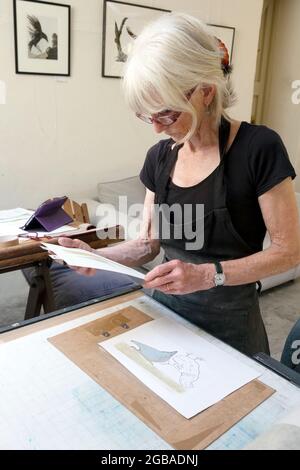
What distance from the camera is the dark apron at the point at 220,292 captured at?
113 centimetres

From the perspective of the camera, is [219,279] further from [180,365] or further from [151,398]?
[151,398]

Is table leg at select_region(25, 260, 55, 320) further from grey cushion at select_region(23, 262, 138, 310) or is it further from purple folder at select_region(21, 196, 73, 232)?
purple folder at select_region(21, 196, 73, 232)

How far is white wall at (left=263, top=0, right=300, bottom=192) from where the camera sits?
4.45m

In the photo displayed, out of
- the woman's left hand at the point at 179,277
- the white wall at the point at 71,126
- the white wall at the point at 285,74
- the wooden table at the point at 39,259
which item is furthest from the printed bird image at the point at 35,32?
the white wall at the point at 285,74

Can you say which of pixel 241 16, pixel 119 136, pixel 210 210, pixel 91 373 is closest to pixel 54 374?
pixel 91 373

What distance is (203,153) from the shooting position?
1.19 m

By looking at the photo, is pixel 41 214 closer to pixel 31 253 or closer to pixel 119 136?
pixel 31 253

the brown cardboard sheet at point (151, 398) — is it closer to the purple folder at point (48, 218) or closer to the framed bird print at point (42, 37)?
the purple folder at point (48, 218)

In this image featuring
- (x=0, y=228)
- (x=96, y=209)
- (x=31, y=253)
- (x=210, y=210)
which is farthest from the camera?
(x=96, y=209)

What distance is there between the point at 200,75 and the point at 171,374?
676 millimetres

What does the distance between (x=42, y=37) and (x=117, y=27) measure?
555 millimetres

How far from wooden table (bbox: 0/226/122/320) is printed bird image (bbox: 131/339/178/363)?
571mm

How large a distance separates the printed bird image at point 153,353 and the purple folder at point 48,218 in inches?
34.2

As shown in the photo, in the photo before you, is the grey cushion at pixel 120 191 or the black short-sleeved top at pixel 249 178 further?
the grey cushion at pixel 120 191
